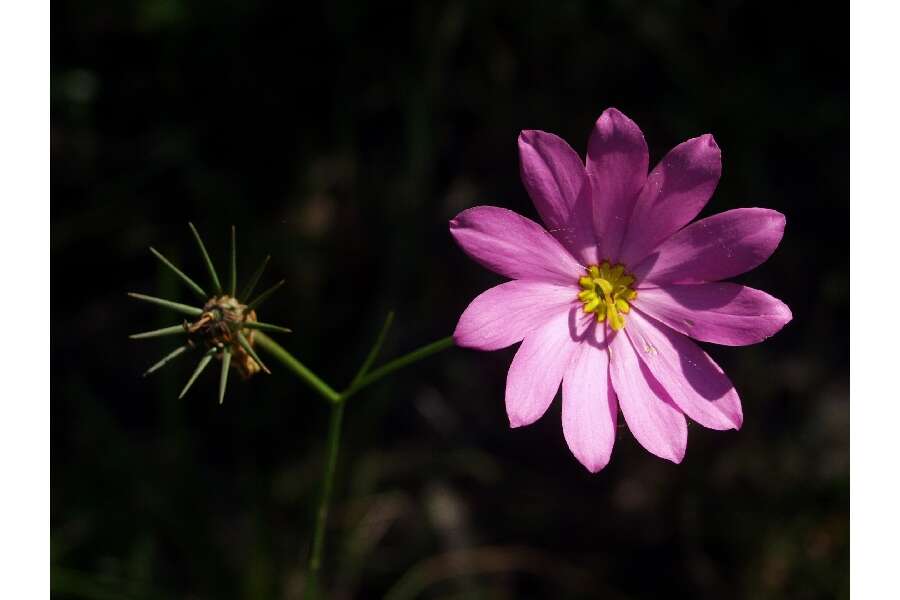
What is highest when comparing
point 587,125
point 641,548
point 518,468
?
point 587,125

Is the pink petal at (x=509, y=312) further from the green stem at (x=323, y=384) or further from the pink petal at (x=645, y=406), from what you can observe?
the pink petal at (x=645, y=406)

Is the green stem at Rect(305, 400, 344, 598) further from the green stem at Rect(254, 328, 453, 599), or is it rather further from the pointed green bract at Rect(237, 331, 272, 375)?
the pointed green bract at Rect(237, 331, 272, 375)

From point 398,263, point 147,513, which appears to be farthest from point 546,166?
point 147,513

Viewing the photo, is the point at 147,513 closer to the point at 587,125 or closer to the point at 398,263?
the point at 398,263

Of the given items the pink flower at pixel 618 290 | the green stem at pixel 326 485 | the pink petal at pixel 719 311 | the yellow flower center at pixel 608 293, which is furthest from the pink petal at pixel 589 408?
the green stem at pixel 326 485

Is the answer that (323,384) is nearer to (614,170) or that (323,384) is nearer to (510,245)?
(510,245)

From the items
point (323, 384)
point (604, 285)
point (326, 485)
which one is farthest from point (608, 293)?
point (326, 485)
